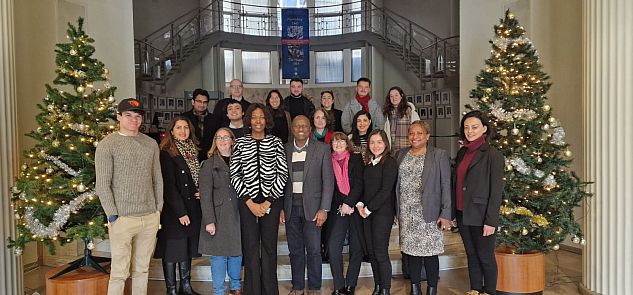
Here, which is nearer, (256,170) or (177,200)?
(256,170)

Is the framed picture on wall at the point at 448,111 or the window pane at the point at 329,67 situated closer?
the framed picture on wall at the point at 448,111

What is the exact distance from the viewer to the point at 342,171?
169 inches

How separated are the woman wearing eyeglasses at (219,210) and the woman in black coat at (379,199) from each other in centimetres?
113

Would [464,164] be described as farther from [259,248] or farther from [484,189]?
[259,248]

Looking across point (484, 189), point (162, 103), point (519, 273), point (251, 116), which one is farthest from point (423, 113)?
point (251, 116)

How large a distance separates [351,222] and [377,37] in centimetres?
1208

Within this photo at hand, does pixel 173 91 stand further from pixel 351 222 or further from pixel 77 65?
pixel 351 222

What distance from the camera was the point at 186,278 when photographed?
4.46m

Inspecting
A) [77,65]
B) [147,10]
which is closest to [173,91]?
[147,10]

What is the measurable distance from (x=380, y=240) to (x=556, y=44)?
4371 mm

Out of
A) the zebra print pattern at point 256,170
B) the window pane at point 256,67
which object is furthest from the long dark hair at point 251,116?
the window pane at point 256,67

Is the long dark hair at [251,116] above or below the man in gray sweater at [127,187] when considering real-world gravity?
above

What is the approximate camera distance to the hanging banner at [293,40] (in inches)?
550

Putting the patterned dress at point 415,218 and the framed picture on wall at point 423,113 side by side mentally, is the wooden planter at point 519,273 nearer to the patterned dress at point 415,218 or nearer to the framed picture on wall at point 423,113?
the patterned dress at point 415,218
